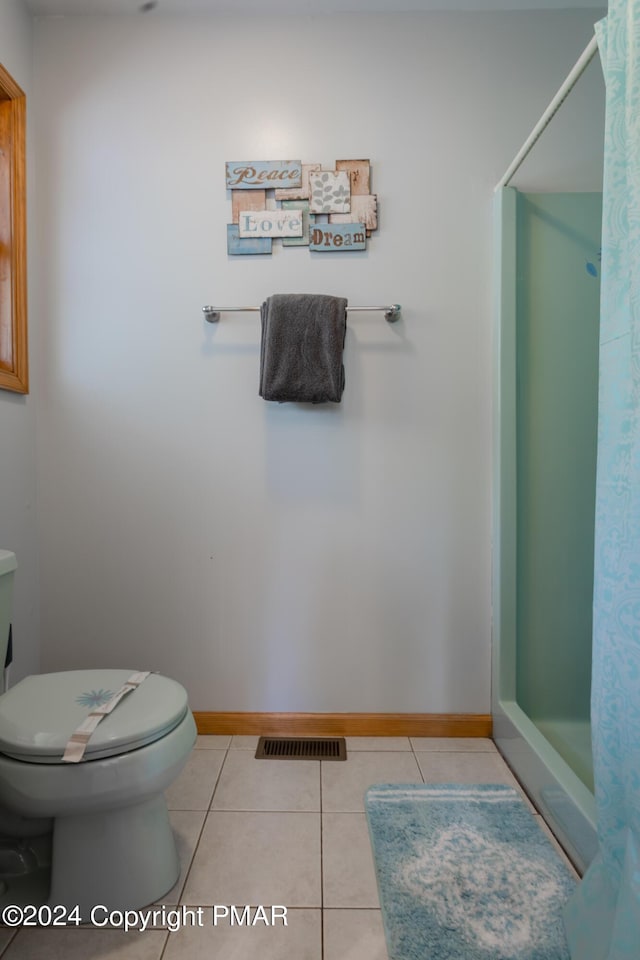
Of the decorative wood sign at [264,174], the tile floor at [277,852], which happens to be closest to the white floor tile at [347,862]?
the tile floor at [277,852]

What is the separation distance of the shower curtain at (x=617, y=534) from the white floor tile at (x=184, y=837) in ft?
2.52

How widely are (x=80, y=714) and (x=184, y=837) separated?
1.54 ft

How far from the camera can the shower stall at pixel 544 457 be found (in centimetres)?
145

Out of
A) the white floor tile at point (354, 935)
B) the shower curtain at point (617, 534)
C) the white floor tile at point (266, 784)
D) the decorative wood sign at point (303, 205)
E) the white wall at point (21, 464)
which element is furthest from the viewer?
the decorative wood sign at point (303, 205)

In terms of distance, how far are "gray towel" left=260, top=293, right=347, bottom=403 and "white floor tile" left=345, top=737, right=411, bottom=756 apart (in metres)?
1.11

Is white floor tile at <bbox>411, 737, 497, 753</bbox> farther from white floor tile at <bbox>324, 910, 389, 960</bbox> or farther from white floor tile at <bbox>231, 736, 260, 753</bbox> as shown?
white floor tile at <bbox>324, 910, 389, 960</bbox>

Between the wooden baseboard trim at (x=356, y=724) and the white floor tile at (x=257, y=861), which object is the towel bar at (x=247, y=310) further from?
the white floor tile at (x=257, y=861)

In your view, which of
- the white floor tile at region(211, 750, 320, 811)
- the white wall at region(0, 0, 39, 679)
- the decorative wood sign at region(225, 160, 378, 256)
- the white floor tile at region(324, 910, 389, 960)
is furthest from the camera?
the decorative wood sign at region(225, 160, 378, 256)

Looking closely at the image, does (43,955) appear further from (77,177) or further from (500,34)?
(500,34)

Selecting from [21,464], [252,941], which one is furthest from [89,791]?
[21,464]

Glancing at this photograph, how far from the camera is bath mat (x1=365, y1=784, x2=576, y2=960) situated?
97cm

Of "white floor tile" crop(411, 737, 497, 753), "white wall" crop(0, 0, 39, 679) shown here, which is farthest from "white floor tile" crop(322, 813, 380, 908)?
"white wall" crop(0, 0, 39, 679)

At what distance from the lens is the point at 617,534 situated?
888 millimetres

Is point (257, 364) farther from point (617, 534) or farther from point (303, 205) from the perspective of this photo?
point (617, 534)
